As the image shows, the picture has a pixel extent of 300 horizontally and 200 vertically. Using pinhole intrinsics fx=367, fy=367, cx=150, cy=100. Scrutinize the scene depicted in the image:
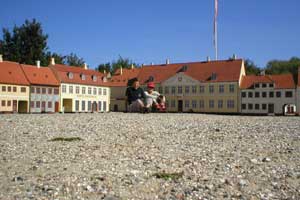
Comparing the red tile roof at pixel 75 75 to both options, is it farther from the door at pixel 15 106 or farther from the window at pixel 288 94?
the window at pixel 288 94

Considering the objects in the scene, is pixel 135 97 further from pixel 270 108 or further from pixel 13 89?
pixel 270 108

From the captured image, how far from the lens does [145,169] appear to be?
962cm

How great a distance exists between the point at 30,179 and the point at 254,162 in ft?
19.7

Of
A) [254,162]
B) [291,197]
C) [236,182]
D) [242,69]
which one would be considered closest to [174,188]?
[236,182]

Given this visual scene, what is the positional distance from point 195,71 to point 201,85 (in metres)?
3.84

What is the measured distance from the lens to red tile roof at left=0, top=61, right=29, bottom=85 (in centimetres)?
5283

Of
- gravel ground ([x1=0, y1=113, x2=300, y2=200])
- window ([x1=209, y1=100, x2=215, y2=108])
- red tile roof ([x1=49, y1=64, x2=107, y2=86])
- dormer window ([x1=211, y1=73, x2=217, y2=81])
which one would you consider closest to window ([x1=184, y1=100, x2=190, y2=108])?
window ([x1=209, y1=100, x2=215, y2=108])

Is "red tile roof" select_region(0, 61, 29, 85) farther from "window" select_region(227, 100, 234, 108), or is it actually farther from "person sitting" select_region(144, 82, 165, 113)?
"window" select_region(227, 100, 234, 108)

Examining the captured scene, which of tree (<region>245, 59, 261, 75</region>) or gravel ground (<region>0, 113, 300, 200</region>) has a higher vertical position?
tree (<region>245, 59, 261, 75</region>)

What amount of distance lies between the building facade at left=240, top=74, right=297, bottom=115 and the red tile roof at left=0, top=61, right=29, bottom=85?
3590 centimetres

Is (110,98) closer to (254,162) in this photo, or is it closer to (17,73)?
(17,73)

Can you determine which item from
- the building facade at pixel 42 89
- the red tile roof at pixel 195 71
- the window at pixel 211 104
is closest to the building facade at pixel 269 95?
the red tile roof at pixel 195 71

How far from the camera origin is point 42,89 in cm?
5853

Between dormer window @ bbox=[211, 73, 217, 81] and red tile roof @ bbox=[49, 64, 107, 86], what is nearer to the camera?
red tile roof @ bbox=[49, 64, 107, 86]
